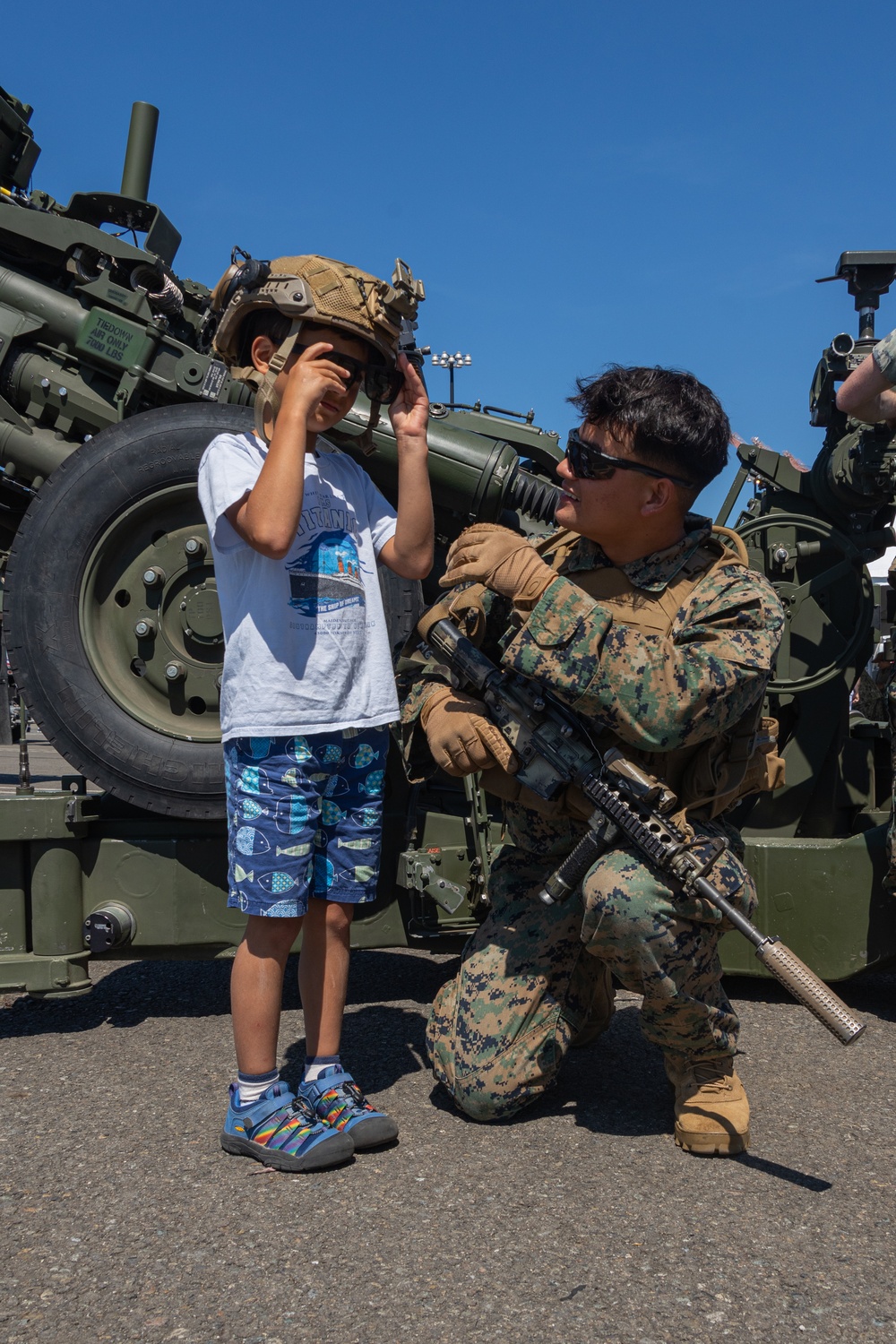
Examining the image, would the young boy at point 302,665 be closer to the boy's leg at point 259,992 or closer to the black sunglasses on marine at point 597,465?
the boy's leg at point 259,992

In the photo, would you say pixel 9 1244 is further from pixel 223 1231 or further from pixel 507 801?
pixel 507 801

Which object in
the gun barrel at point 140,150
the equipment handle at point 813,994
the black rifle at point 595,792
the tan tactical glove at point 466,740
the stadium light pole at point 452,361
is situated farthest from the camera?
the stadium light pole at point 452,361

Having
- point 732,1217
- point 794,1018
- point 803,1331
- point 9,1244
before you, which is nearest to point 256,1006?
point 9,1244

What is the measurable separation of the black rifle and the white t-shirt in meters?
0.26

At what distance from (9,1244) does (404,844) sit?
5.18 ft

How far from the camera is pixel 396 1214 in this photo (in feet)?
6.95

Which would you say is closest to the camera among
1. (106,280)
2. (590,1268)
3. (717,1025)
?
(590,1268)

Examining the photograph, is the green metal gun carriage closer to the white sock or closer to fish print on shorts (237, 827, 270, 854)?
fish print on shorts (237, 827, 270, 854)

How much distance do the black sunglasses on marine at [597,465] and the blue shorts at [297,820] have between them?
761mm

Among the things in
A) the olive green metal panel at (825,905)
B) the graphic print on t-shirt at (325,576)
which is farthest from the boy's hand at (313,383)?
the olive green metal panel at (825,905)

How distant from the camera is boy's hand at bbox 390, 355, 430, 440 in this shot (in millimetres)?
2525

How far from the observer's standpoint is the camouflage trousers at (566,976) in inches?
93.6

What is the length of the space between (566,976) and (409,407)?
4.41ft

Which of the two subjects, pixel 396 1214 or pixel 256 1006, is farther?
pixel 256 1006
